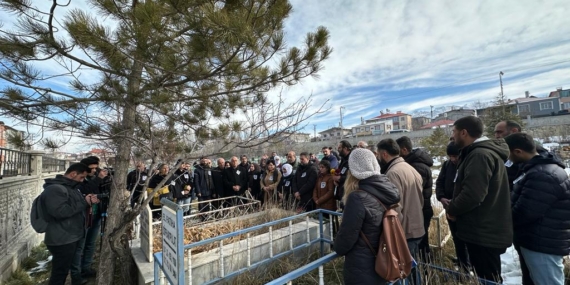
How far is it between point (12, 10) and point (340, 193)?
14.8ft

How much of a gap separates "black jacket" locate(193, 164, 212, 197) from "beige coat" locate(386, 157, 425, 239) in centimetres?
543

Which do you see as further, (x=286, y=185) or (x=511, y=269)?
(x=286, y=185)

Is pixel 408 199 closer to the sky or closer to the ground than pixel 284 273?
closer to the sky

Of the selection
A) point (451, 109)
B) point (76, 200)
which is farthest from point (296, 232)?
point (451, 109)

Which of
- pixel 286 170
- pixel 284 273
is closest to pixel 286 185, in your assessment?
pixel 286 170

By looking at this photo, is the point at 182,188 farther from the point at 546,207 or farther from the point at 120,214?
the point at 546,207

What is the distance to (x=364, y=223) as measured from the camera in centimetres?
187

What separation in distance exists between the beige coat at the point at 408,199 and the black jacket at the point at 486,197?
375 mm

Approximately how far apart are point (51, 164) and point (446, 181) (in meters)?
11.9

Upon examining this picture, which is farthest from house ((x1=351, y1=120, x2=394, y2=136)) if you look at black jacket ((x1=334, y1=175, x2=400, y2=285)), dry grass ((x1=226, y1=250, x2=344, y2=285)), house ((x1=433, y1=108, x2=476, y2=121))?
black jacket ((x1=334, y1=175, x2=400, y2=285))

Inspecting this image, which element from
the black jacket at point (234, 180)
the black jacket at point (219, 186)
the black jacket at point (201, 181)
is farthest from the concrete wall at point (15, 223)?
the black jacket at point (234, 180)

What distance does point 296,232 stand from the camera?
13.6ft

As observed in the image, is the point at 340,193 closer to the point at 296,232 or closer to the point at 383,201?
the point at 296,232

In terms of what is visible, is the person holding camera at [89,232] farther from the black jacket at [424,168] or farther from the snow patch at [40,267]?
the black jacket at [424,168]
